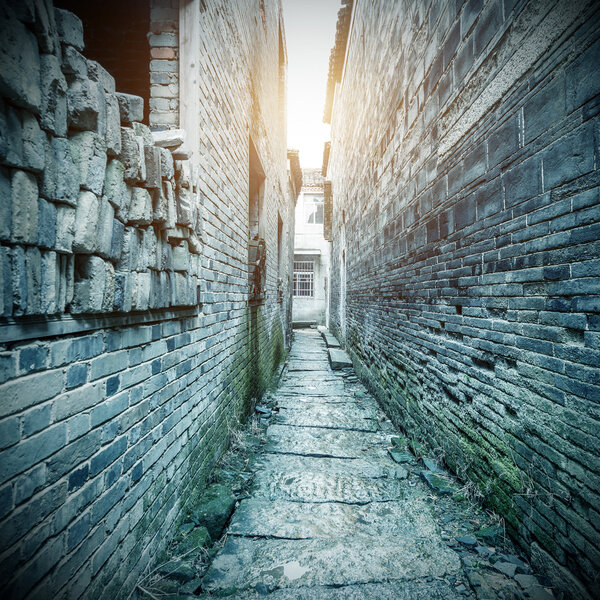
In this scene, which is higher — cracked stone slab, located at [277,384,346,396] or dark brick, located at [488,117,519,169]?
dark brick, located at [488,117,519,169]

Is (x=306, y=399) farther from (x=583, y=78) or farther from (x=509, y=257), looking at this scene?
(x=583, y=78)

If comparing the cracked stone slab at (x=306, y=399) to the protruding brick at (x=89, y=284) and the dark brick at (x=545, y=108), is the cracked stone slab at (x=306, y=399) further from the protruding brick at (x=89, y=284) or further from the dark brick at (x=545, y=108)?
the dark brick at (x=545, y=108)

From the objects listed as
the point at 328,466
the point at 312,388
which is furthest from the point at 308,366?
the point at 328,466

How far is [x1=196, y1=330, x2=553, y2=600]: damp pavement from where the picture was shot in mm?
1632

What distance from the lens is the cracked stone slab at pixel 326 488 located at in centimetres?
243

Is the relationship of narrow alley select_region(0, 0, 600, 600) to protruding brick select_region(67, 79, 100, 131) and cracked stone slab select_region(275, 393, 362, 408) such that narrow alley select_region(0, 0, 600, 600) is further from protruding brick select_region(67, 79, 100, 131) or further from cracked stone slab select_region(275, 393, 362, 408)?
cracked stone slab select_region(275, 393, 362, 408)

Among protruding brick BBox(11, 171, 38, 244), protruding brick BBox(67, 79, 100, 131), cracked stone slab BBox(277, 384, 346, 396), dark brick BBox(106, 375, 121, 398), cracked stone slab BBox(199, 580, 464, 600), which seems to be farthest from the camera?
cracked stone slab BBox(277, 384, 346, 396)

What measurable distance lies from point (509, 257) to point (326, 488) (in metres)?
Result: 2.28

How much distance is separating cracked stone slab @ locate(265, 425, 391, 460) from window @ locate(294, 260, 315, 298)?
45.6ft

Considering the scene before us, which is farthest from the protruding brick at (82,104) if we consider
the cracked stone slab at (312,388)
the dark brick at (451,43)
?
the cracked stone slab at (312,388)

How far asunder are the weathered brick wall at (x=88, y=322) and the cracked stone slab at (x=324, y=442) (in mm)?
1163

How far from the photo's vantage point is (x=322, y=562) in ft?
5.88

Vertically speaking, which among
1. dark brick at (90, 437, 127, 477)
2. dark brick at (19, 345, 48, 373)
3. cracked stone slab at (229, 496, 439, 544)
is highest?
dark brick at (19, 345, 48, 373)

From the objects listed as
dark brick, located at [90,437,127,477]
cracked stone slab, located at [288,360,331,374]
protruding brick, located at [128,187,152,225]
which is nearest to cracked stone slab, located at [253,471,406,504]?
dark brick, located at [90,437,127,477]
